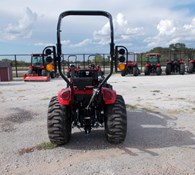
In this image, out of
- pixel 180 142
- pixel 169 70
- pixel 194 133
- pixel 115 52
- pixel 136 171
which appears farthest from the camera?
pixel 169 70

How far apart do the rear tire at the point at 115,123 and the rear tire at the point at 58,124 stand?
2.32ft

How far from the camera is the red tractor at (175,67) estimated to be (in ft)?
82.5

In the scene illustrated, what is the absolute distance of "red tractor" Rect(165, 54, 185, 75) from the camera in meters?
25.2

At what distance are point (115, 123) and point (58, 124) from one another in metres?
0.96

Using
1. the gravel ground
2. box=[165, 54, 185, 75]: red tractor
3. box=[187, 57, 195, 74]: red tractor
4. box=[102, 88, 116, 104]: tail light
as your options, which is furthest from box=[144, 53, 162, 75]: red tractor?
box=[102, 88, 116, 104]: tail light

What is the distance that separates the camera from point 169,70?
25438mm

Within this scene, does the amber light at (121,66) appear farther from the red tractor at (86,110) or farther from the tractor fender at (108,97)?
the tractor fender at (108,97)

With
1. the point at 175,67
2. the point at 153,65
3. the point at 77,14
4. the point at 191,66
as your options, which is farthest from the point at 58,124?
the point at 191,66

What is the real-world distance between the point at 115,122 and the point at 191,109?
4.13 meters

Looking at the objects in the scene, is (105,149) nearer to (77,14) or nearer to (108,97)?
(108,97)

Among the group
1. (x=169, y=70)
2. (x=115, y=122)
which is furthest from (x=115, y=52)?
(x=169, y=70)

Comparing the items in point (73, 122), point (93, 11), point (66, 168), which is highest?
point (93, 11)

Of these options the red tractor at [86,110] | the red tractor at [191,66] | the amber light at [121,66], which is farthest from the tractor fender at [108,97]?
the red tractor at [191,66]

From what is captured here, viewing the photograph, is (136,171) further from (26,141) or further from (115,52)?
(26,141)
